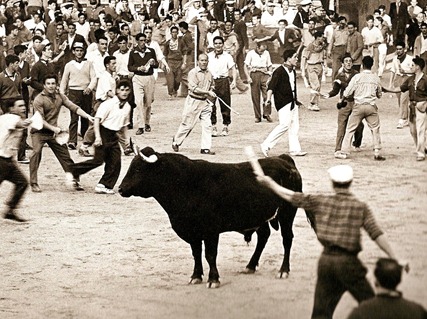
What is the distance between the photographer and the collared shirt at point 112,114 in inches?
606

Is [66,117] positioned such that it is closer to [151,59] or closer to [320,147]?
[151,59]

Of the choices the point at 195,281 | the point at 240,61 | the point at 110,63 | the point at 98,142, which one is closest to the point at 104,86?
the point at 110,63

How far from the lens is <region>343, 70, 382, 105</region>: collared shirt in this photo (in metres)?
17.8

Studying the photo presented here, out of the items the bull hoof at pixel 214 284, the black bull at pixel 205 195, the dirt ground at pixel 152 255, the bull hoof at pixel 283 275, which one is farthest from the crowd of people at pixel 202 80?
the bull hoof at pixel 283 275

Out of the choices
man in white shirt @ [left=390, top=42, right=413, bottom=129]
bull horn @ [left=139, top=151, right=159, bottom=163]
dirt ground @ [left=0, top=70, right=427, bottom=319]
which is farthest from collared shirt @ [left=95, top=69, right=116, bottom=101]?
bull horn @ [left=139, top=151, right=159, bottom=163]

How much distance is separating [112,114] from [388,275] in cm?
935

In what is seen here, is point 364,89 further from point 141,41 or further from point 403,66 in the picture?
point 141,41

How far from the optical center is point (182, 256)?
1219 centimetres

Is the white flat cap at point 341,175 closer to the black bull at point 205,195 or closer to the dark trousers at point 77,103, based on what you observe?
the black bull at point 205,195

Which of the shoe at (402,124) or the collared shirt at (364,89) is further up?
the collared shirt at (364,89)

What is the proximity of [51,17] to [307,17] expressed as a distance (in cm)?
779

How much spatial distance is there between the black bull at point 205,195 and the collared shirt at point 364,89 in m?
6.88

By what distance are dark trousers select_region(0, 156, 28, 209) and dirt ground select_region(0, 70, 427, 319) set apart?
412 millimetres

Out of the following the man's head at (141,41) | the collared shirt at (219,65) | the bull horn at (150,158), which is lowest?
the collared shirt at (219,65)
